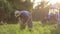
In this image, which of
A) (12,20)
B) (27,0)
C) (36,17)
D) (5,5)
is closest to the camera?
(5,5)

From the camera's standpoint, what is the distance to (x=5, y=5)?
13.5 m

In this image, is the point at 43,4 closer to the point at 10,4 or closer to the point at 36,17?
the point at 36,17

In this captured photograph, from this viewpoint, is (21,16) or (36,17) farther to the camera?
(36,17)

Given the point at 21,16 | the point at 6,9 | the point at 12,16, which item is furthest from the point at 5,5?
the point at 21,16

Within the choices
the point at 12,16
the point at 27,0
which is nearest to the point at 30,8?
the point at 27,0

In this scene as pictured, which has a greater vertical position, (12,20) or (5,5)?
(5,5)

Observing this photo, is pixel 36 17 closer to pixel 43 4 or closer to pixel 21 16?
pixel 43 4

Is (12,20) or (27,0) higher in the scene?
(27,0)

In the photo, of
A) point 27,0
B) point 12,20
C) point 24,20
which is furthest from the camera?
point 27,0

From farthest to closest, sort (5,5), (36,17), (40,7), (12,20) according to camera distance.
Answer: (40,7)
(36,17)
(12,20)
(5,5)

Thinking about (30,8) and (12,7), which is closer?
(12,7)

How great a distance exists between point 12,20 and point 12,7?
0.89 meters

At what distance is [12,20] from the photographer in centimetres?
1441

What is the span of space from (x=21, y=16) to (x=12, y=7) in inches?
294
